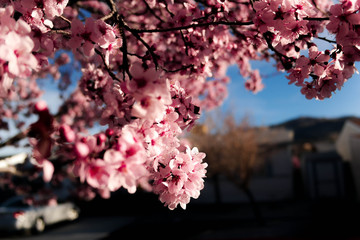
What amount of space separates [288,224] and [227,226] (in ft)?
7.84

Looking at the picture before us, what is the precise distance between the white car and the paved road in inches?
16.7

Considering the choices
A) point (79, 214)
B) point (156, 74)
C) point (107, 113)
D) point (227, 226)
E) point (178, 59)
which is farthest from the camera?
point (79, 214)

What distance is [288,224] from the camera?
40.6 ft

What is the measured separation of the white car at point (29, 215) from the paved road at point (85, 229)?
424 millimetres

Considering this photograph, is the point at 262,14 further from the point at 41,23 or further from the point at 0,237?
the point at 0,237

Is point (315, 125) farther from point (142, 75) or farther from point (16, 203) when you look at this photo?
point (142, 75)

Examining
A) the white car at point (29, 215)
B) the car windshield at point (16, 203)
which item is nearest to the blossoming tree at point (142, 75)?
the white car at point (29, 215)

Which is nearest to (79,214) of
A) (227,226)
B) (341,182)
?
(227,226)

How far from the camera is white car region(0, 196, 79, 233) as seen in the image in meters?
11.9

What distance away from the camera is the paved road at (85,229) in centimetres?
1244

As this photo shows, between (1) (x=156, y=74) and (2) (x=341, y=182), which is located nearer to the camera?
(1) (x=156, y=74)

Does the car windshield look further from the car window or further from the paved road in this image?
the paved road

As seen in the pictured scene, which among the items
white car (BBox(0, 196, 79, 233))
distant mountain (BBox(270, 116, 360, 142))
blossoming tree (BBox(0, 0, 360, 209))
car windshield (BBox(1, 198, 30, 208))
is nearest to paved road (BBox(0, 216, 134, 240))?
white car (BBox(0, 196, 79, 233))

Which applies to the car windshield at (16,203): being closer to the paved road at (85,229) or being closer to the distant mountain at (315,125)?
the paved road at (85,229)
